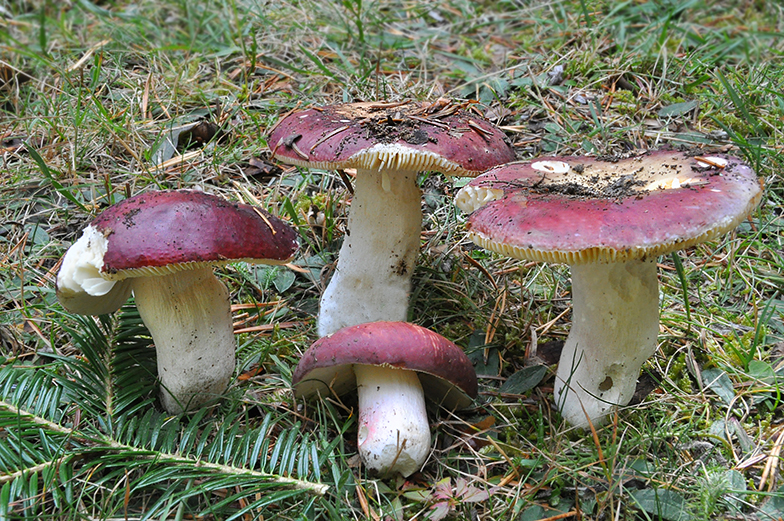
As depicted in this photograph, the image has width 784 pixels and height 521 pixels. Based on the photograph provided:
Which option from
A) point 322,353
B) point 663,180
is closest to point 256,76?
point 322,353

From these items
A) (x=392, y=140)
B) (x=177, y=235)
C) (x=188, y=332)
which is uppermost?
(x=392, y=140)

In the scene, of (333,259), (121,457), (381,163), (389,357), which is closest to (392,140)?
(381,163)

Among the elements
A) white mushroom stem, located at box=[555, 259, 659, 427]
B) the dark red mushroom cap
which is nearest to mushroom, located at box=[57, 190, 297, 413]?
the dark red mushroom cap

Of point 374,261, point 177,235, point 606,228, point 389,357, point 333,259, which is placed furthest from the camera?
point 333,259

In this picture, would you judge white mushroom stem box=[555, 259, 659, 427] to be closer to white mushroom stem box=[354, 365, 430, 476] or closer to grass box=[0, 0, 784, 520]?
grass box=[0, 0, 784, 520]

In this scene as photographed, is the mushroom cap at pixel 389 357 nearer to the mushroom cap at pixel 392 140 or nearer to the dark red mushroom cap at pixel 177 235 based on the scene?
the dark red mushroom cap at pixel 177 235

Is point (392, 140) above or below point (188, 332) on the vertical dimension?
above

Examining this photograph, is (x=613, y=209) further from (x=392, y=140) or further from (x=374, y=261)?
(x=374, y=261)
